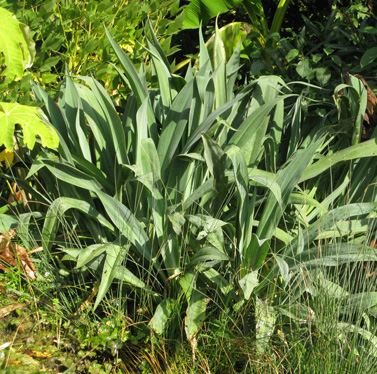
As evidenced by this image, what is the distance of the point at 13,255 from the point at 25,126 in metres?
0.72

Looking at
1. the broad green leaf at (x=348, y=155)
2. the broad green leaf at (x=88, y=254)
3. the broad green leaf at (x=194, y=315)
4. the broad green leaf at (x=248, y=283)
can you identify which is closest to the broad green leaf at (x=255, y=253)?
the broad green leaf at (x=248, y=283)

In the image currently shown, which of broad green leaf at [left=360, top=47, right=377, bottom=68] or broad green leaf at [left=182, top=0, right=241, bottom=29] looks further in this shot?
broad green leaf at [left=182, top=0, right=241, bottom=29]

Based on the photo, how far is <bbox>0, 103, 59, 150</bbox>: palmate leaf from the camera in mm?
2172

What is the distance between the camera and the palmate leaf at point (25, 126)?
2172 mm

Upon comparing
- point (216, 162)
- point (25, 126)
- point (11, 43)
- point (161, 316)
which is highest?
point (11, 43)

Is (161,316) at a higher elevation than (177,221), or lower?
lower

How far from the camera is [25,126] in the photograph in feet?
7.25

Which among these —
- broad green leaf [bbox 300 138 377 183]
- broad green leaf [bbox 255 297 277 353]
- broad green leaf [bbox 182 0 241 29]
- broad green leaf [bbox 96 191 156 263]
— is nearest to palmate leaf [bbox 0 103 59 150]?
broad green leaf [bbox 96 191 156 263]

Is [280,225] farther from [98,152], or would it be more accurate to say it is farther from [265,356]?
[98,152]

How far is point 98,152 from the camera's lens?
271 centimetres

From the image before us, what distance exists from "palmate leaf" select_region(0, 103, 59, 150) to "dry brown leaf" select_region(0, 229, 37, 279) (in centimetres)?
54

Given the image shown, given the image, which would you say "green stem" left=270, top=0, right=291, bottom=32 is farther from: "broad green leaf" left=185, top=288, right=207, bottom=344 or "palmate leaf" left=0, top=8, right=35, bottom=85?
"broad green leaf" left=185, top=288, right=207, bottom=344

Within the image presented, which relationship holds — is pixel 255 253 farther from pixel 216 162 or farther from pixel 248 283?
pixel 216 162

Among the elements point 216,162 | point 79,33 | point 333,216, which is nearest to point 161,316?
point 216,162
